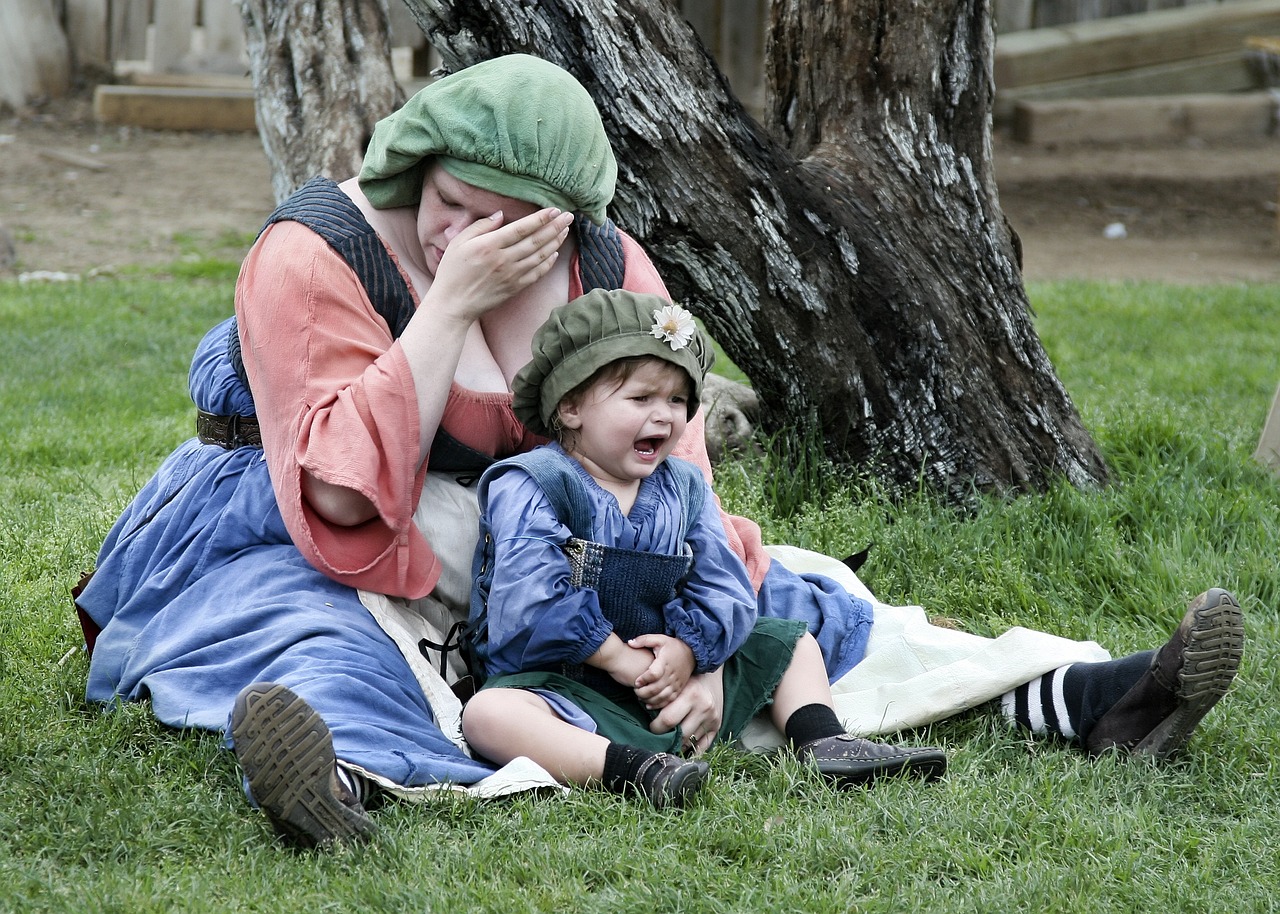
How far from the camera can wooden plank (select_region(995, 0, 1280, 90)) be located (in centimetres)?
1226

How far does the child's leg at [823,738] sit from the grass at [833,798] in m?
0.05

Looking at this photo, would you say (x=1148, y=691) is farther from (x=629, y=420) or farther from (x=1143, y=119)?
(x=1143, y=119)

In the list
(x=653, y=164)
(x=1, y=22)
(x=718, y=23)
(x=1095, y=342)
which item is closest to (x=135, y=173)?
(x=1, y=22)

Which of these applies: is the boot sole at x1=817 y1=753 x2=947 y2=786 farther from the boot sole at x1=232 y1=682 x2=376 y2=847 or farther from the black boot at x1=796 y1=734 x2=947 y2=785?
the boot sole at x1=232 y1=682 x2=376 y2=847

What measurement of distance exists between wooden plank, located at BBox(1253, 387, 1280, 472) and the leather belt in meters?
3.14

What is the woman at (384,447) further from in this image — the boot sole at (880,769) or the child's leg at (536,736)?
the boot sole at (880,769)

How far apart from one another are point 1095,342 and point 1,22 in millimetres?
9013

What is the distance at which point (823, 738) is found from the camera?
8.99 ft

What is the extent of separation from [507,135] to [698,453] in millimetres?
854

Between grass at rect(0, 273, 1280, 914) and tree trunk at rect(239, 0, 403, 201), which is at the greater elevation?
tree trunk at rect(239, 0, 403, 201)

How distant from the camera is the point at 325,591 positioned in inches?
108

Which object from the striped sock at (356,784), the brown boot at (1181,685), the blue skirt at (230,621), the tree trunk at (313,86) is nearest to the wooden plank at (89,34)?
the tree trunk at (313,86)

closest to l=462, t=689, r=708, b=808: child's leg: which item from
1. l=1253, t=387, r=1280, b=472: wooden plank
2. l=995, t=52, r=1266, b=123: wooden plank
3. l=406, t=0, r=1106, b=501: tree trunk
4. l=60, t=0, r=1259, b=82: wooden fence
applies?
l=406, t=0, r=1106, b=501: tree trunk

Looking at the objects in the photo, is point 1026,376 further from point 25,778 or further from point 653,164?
point 25,778
